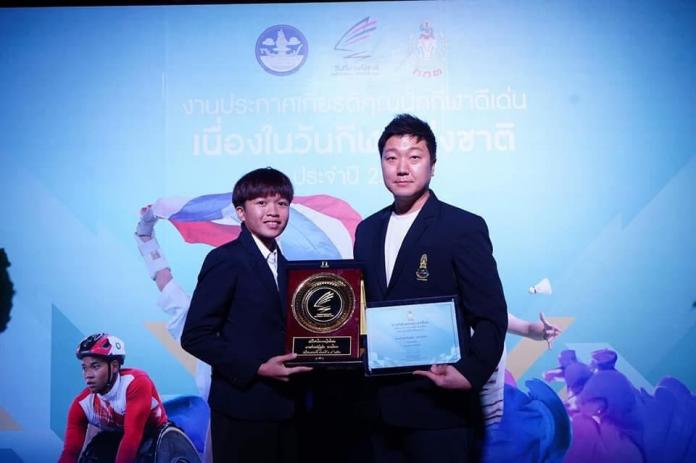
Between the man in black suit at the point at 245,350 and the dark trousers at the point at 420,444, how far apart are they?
1.07ft

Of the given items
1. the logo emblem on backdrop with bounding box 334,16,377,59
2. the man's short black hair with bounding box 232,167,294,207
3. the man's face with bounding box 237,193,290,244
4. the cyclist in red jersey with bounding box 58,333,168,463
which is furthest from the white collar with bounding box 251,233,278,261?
the logo emblem on backdrop with bounding box 334,16,377,59

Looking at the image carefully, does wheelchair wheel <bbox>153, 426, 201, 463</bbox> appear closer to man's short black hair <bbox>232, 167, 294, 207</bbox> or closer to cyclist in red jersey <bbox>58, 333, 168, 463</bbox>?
cyclist in red jersey <bbox>58, 333, 168, 463</bbox>

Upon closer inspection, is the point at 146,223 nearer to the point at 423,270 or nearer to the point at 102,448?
the point at 102,448

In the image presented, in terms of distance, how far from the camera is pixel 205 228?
3.17 metres

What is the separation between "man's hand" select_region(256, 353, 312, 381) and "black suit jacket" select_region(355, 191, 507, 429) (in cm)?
31

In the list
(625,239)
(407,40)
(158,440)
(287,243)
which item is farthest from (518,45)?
(158,440)

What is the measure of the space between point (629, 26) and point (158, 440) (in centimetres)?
307

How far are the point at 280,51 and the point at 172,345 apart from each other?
1537 millimetres

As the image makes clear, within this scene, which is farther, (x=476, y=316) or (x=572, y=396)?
(x=572, y=396)

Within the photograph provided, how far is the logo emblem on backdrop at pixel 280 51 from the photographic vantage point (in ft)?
10.7

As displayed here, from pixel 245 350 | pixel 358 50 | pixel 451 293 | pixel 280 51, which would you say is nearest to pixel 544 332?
pixel 451 293

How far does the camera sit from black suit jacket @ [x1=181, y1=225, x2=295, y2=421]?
2.31m

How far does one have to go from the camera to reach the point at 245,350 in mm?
2330

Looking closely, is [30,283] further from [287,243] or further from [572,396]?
[572,396]
